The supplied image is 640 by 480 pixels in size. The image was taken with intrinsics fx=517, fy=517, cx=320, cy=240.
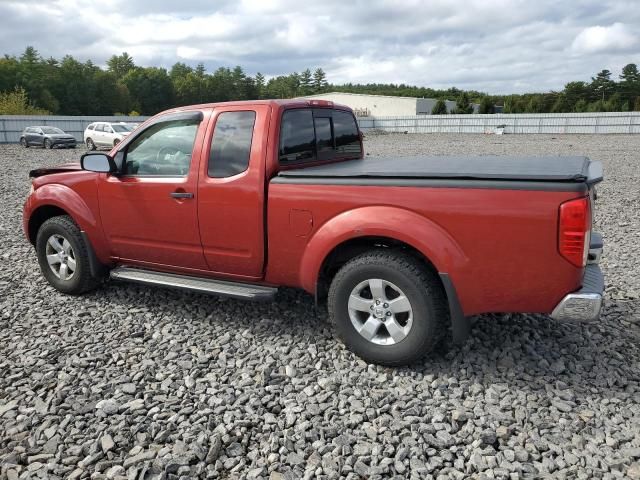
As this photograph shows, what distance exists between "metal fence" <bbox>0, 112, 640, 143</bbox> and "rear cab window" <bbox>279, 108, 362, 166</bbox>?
110ft

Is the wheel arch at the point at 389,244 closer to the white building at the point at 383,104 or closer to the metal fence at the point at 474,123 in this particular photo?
the metal fence at the point at 474,123

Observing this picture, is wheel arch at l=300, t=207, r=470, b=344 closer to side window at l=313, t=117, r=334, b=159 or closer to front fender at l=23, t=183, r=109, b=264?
side window at l=313, t=117, r=334, b=159

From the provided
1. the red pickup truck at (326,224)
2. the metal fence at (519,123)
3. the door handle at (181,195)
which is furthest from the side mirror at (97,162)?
the metal fence at (519,123)

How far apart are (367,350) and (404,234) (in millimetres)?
921

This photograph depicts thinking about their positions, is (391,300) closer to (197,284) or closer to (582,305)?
(582,305)

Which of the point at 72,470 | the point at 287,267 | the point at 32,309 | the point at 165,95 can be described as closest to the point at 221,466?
the point at 72,470

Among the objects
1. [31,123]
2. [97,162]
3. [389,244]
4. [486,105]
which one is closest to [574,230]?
[389,244]

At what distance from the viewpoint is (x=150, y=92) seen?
105m

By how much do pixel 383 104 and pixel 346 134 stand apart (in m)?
77.6

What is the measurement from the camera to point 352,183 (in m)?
3.64

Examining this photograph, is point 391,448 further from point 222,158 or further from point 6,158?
point 6,158

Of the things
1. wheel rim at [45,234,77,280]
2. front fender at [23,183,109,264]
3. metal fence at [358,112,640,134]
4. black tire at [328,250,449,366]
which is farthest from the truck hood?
metal fence at [358,112,640,134]

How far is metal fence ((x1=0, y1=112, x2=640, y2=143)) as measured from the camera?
34.1 meters

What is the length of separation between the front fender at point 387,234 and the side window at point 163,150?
1.42 metres
